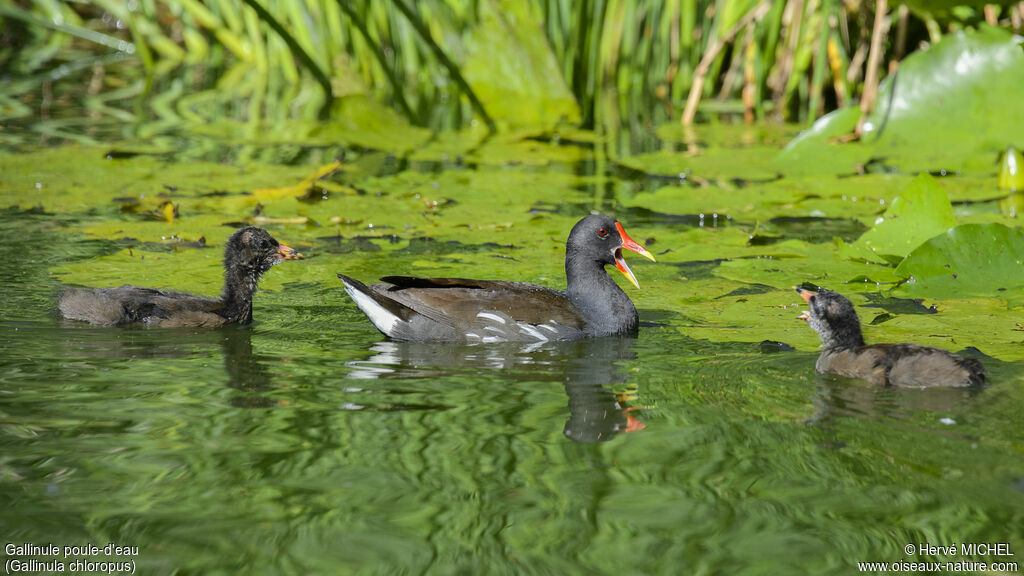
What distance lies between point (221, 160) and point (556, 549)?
6.79 m

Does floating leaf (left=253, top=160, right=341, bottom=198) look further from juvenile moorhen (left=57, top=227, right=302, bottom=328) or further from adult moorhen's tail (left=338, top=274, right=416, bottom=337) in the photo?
adult moorhen's tail (left=338, top=274, right=416, bottom=337)

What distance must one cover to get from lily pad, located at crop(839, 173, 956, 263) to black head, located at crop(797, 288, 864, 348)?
156 centimetres

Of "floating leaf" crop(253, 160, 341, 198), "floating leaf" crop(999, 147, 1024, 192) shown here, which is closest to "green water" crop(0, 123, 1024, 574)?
"floating leaf" crop(253, 160, 341, 198)

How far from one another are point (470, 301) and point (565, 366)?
0.71 meters

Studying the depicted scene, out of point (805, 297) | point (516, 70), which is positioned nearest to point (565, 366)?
point (805, 297)

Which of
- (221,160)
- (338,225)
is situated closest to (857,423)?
(338,225)

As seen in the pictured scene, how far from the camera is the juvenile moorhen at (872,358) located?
435 cm

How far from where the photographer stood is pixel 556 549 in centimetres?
306

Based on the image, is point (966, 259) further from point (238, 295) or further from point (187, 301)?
point (187, 301)

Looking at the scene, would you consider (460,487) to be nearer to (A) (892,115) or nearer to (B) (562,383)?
(B) (562,383)

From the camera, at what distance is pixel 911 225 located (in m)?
6.38

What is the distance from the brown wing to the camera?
17.6 feet

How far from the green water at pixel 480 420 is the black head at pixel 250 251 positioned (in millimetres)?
241

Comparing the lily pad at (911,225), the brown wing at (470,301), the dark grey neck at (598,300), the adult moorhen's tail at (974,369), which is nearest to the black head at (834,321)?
the adult moorhen's tail at (974,369)
